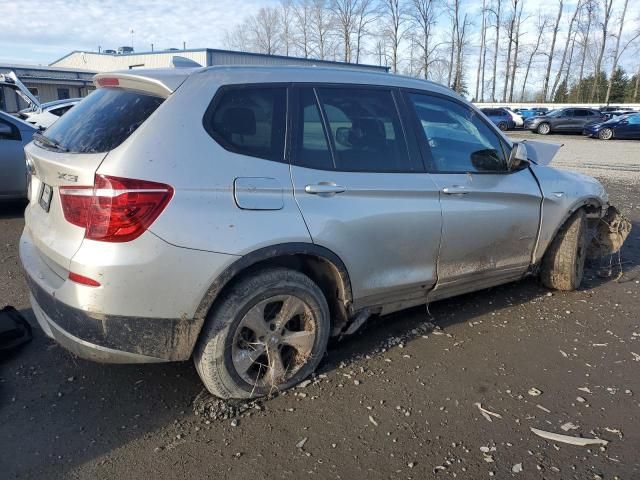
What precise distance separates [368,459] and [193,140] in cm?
182

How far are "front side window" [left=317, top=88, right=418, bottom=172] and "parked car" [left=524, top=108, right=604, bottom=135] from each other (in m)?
32.6

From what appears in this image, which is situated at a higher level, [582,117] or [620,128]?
[582,117]

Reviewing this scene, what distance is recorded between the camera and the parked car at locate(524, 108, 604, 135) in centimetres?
3200

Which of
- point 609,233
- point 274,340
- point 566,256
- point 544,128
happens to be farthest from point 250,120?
point 544,128

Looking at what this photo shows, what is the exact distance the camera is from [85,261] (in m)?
2.53

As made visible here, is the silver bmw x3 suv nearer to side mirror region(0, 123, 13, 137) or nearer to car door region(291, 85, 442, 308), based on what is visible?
car door region(291, 85, 442, 308)

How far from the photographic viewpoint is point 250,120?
2.92 metres

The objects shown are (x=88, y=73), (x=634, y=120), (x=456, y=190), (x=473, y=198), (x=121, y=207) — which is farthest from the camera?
(x=88, y=73)

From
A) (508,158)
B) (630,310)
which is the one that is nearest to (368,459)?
(508,158)

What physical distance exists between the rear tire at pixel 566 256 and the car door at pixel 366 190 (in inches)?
66.3

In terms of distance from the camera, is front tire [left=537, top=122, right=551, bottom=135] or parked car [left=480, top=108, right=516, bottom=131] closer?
front tire [left=537, top=122, right=551, bottom=135]

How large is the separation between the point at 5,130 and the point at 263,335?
589 cm

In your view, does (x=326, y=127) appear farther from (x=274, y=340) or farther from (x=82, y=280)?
(x=82, y=280)

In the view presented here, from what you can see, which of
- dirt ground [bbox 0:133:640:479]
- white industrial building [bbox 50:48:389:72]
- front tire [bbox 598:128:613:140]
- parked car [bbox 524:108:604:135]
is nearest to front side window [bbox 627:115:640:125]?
front tire [bbox 598:128:613:140]
